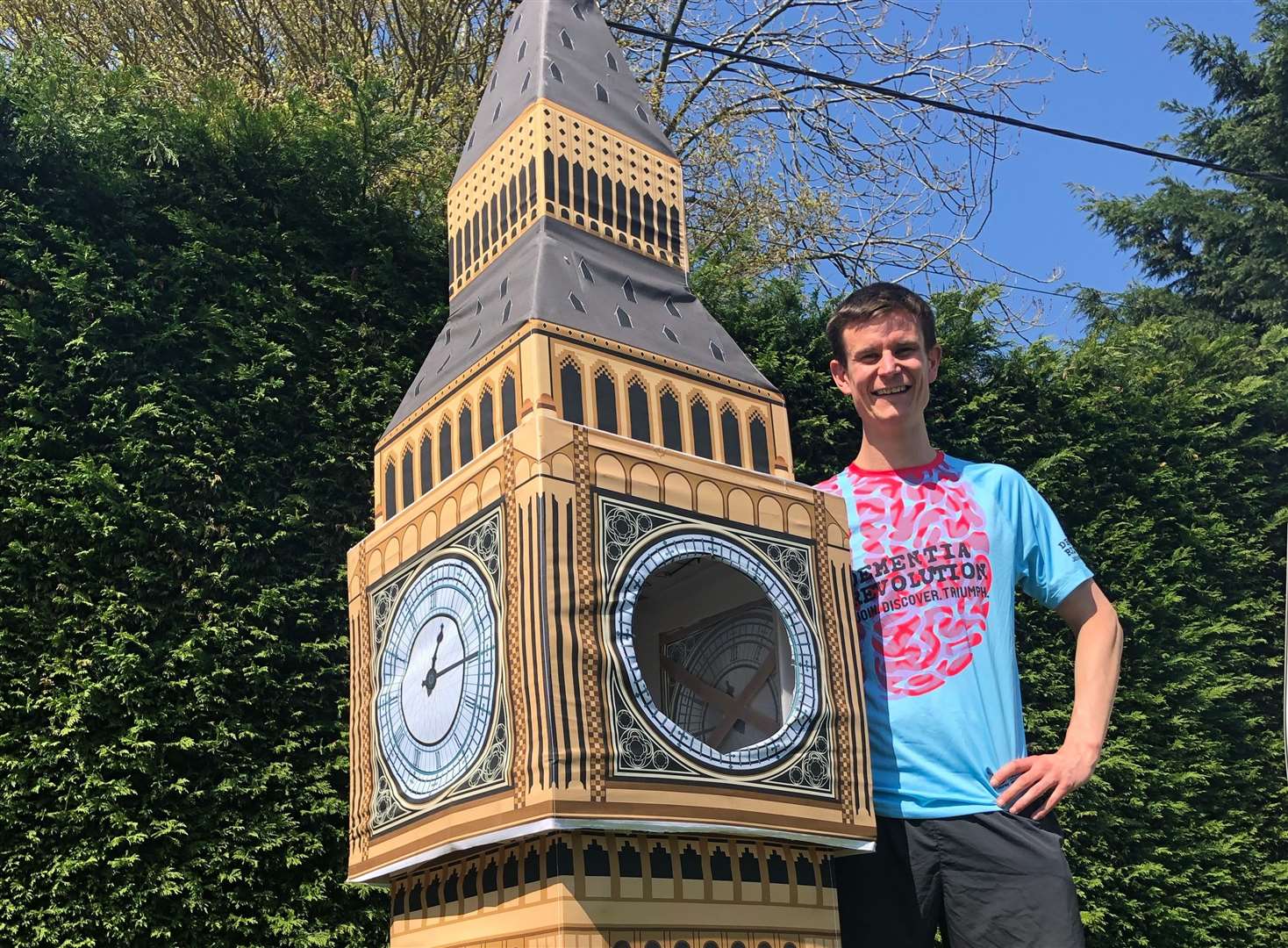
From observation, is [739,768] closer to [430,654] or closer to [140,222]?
[430,654]

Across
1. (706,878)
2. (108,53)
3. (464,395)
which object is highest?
(108,53)

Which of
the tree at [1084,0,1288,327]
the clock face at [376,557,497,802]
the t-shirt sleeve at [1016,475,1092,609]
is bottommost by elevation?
the clock face at [376,557,497,802]

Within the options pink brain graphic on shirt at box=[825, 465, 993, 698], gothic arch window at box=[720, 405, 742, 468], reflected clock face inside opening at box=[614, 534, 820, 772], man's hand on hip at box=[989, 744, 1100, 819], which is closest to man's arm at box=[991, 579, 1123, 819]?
man's hand on hip at box=[989, 744, 1100, 819]

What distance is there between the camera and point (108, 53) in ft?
29.6

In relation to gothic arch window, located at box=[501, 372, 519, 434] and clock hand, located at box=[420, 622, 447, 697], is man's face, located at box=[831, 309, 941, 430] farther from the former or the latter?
clock hand, located at box=[420, 622, 447, 697]

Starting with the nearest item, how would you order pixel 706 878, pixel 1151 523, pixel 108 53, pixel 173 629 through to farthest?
pixel 706 878, pixel 173 629, pixel 1151 523, pixel 108 53

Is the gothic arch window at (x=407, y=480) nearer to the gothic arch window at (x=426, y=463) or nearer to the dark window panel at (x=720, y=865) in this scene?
the gothic arch window at (x=426, y=463)

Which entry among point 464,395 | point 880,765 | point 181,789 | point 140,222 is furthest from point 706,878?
point 140,222

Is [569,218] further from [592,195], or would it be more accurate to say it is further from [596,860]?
[596,860]

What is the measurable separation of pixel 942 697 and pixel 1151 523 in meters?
4.85

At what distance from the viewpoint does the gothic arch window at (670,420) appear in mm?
2480

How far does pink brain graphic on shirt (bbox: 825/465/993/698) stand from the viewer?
2.46 meters

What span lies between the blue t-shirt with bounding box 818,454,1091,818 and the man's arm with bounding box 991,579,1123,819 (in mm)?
42

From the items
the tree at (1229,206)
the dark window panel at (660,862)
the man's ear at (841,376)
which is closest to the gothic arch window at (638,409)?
the man's ear at (841,376)
